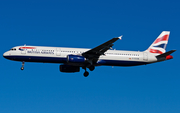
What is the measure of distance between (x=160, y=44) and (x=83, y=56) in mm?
15245

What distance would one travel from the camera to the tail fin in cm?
5409

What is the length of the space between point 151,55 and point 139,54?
213 centimetres

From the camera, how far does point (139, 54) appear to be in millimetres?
51781

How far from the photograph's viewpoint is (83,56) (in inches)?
1898

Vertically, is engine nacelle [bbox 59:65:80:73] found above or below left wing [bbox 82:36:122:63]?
below

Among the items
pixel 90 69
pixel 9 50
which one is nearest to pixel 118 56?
pixel 90 69

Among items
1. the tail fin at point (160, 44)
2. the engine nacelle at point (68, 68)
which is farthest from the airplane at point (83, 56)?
the tail fin at point (160, 44)

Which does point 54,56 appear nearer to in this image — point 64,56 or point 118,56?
point 64,56

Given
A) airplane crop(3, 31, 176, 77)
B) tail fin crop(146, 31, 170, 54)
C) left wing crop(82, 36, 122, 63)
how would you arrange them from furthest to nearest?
tail fin crop(146, 31, 170, 54)
airplane crop(3, 31, 176, 77)
left wing crop(82, 36, 122, 63)

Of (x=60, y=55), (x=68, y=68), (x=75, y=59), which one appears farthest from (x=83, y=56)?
(x=68, y=68)

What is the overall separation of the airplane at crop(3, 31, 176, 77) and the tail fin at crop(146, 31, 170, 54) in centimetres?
73

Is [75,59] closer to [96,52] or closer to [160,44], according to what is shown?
[96,52]

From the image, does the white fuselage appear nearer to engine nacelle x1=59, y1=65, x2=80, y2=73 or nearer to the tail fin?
the tail fin

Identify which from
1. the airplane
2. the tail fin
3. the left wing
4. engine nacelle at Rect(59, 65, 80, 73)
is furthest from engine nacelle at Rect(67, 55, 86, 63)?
the tail fin
